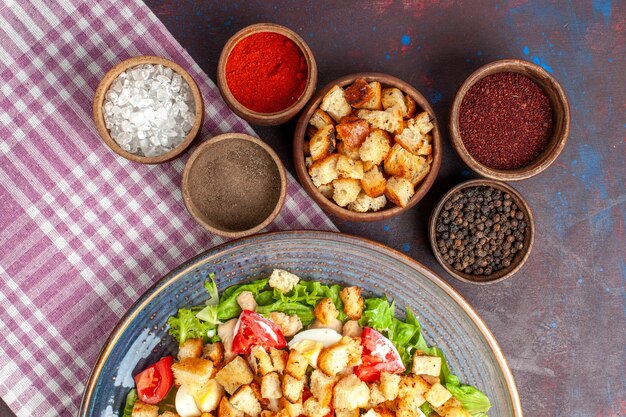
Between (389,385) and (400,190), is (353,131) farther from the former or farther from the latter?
(389,385)

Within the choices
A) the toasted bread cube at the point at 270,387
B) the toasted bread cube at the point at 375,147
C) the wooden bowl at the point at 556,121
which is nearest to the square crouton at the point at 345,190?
the toasted bread cube at the point at 375,147

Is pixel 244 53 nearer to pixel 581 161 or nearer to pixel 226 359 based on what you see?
pixel 226 359

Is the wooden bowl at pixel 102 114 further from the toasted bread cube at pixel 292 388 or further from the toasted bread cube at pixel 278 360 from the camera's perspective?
the toasted bread cube at pixel 292 388

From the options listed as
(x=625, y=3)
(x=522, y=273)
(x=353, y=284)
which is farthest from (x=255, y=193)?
(x=625, y=3)

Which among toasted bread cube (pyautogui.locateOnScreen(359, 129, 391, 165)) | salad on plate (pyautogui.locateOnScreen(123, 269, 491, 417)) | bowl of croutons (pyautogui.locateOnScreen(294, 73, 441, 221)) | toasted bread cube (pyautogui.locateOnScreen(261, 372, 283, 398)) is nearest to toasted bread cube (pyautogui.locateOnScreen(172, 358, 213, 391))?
salad on plate (pyautogui.locateOnScreen(123, 269, 491, 417))

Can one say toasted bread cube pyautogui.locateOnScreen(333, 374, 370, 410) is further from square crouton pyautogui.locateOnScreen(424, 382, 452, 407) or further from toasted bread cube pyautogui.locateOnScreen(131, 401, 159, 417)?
toasted bread cube pyautogui.locateOnScreen(131, 401, 159, 417)

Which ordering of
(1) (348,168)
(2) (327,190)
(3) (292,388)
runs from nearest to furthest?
(3) (292,388), (1) (348,168), (2) (327,190)

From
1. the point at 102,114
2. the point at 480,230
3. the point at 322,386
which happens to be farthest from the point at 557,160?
the point at 102,114
